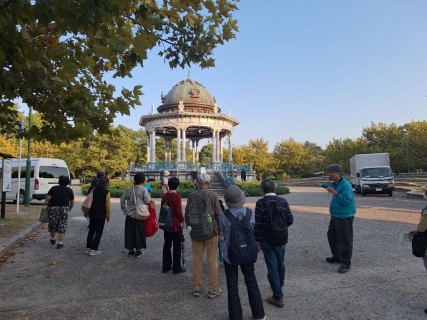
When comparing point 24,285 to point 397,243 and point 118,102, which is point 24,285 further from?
point 397,243

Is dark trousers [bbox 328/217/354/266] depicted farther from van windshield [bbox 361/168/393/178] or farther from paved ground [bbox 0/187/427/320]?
van windshield [bbox 361/168/393/178]

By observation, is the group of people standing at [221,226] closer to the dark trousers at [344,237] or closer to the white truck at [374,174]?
the dark trousers at [344,237]

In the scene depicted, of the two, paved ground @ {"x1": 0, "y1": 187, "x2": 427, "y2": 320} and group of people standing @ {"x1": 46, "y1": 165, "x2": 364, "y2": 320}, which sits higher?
group of people standing @ {"x1": 46, "y1": 165, "x2": 364, "y2": 320}

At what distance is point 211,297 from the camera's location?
458cm

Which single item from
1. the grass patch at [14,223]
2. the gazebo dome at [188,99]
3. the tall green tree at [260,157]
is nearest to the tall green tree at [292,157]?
the tall green tree at [260,157]

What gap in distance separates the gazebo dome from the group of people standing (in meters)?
28.8

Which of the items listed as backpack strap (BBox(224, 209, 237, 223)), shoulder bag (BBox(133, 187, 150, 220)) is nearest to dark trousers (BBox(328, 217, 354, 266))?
backpack strap (BBox(224, 209, 237, 223))

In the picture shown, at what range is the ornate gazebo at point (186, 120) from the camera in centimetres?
3512

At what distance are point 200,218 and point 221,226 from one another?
26.6 inches

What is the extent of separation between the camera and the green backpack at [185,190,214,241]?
4.71 meters

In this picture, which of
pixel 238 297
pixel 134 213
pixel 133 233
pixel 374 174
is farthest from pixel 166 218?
pixel 374 174

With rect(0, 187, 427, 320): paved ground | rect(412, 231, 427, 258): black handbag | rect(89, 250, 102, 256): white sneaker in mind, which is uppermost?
rect(412, 231, 427, 258): black handbag

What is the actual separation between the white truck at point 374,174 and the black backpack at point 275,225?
20137mm

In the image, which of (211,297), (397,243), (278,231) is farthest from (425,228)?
(397,243)
